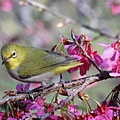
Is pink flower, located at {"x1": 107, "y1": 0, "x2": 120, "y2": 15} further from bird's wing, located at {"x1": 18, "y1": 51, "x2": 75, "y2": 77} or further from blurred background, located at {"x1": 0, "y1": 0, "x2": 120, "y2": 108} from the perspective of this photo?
bird's wing, located at {"x1": 18, "y1": 51, "x2": 75, "y2": 77}

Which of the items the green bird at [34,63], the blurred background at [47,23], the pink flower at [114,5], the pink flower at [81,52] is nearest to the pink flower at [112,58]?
the pink flower at [81,52]

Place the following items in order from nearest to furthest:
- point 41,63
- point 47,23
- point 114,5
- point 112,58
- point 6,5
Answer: point 112,58 < point 41,63 < point 114,5 < point 6,5 < point 47,23

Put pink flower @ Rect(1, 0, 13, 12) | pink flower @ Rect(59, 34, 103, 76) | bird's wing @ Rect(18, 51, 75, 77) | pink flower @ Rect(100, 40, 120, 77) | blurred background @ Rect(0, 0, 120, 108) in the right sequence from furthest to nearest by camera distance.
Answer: pink flower @ Rect(1, 0, 13, 12), blurred background @ Rect(0, 0, 120, 108), bird's wing @ Rect(18, 51, 75, 77), pink flower @ Rect(59, 34, 103, 76), pink flower @ Rect(100, 40, 120, 77)

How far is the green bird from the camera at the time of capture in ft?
9.01

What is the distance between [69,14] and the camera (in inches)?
412

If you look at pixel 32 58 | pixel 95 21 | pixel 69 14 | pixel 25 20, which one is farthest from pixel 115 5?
pixel 69 14

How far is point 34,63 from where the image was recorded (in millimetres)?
3057

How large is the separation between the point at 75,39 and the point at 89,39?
17 cm

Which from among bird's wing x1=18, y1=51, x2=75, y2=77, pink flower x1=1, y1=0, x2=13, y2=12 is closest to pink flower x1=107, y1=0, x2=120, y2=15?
pink flower x1=1, y1=0, x2=13, y2=12

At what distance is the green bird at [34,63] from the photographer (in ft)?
9.01

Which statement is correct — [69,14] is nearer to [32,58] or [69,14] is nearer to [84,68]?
[32,58]

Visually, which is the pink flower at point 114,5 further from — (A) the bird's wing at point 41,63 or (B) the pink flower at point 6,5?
(A) the bird's wing at point 41,63

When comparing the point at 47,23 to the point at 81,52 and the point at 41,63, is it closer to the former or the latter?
the point at 41,63

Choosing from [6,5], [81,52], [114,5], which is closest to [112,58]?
[81,52]
